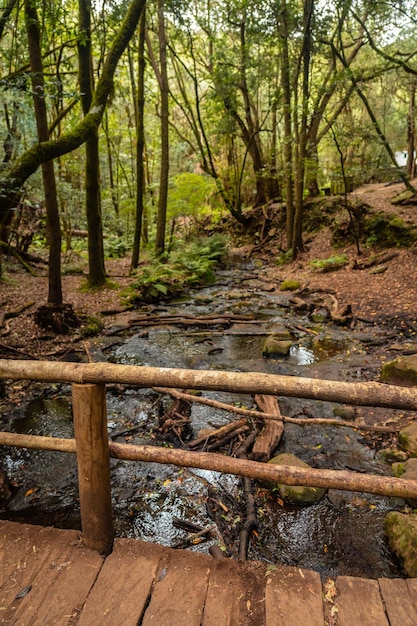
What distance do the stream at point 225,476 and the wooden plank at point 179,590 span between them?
996 mm

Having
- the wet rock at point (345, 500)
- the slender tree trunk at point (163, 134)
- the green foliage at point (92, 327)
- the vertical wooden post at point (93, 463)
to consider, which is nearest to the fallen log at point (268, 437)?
the wet rock at point (345, 500)

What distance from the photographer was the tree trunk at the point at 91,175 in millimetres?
9070

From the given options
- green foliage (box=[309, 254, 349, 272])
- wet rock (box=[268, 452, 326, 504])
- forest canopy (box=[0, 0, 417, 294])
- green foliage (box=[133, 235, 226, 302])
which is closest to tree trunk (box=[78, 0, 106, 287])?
forest canopy (box=[0, 0, 417, 294])

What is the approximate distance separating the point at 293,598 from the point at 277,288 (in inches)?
436

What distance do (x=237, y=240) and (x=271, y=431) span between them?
1878 cm

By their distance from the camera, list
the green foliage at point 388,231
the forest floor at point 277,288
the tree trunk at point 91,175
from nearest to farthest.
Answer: the forest floor at point 277,288, the tree trunk at point 91,175, the green foliage at point 388,231

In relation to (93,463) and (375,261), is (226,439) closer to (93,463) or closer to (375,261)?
(93,463)

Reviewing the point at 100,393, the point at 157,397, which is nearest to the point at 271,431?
the point at 157,397

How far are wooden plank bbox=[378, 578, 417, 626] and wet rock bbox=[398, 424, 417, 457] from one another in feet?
7.88

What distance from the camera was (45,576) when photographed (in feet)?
6.56

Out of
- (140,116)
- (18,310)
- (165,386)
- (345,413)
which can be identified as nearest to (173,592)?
(165,386)

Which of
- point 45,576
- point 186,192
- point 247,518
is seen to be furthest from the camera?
point 186,192

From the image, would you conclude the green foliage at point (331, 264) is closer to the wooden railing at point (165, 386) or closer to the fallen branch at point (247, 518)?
the fallen branch at point (247, 518)

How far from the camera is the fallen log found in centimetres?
403
